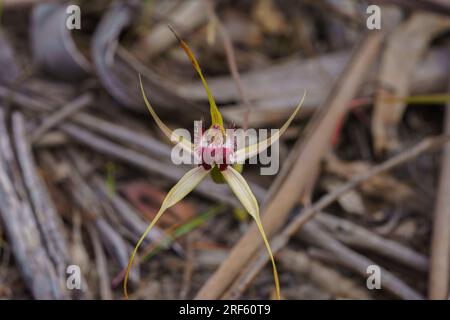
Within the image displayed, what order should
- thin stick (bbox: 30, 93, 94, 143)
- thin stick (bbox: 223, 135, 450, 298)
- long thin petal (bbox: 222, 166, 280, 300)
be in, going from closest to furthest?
long thin petal (bbox: 222, 166, 280, 300)
thin stick (bbox: 223, 135, 450, 298)
thin stick (bbox: 30, 93, 94, 143)

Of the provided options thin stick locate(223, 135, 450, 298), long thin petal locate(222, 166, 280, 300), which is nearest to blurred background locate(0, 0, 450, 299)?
thin stick locate(223, 135, 450, 298)

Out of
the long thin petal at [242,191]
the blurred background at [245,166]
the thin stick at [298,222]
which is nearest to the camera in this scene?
the long thin petal at [242,191]

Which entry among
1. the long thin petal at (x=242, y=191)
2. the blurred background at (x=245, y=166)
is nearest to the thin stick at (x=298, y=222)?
the blurred background at (x=245, y=166)

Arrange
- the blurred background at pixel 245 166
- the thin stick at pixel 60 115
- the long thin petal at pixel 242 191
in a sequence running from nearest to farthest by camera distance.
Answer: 1. the long thin petal at pixel 242 191
2. the blurred background at pixel 245 166
3. the thin stick at pixel 60 115

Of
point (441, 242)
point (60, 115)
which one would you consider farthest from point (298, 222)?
point (60, 115)

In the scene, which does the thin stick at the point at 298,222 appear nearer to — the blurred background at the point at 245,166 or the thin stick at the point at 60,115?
the blurred background at the point at 245,166

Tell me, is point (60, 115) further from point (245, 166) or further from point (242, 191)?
point (242, 191)

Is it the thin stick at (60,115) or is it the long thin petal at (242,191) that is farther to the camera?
the thin stick at (60,115)

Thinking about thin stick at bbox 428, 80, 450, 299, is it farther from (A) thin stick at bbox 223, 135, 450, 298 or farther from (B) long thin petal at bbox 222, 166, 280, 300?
(B) long thin petal at bbox 222, 166, 280, 300
